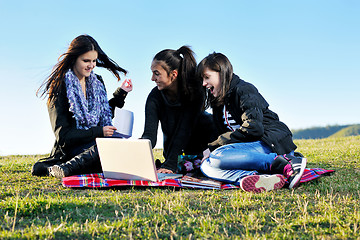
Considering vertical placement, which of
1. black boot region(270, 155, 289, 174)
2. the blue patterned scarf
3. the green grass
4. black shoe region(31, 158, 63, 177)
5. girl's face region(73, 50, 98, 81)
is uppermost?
girl's face region(73, 50, 98, 81)

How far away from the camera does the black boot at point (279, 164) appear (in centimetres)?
444

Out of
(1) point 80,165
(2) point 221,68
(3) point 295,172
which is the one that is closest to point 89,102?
(1) point 80,165

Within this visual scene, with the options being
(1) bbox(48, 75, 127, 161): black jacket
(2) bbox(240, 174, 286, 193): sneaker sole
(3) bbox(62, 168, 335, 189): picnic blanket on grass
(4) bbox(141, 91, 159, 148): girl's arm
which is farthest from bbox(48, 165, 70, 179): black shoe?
(2) bbox(240, 174, 286, 193): sneaker sole

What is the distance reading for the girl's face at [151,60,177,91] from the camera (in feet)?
18.0

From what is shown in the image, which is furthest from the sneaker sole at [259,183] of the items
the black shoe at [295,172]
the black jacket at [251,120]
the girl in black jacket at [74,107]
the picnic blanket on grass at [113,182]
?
the girl in black jacket at [74,107]

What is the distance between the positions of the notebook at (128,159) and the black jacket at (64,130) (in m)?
1.02

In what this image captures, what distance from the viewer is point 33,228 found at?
288cm

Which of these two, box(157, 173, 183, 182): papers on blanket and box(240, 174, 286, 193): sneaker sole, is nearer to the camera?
box(240, 174, 286, 193): sneaker sole

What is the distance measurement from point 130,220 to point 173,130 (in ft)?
9.64

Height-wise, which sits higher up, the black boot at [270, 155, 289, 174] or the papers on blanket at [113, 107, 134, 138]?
the papers on blanket at [113, 107, 134, 138]

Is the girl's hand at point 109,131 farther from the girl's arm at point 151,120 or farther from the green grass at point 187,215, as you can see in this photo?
the green grass at point 187,215

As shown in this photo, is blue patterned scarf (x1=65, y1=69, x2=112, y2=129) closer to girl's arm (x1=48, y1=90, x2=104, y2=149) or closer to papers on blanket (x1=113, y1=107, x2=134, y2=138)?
girl's arm (x1=48, y1=90, x2=104, y2=149)

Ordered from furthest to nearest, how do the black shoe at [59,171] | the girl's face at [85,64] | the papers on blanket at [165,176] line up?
the girl's face at [85,64] → the black shoe at [59,171] → the papers on blanket at [165,176]

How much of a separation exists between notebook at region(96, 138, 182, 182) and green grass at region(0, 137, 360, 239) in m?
0.21
